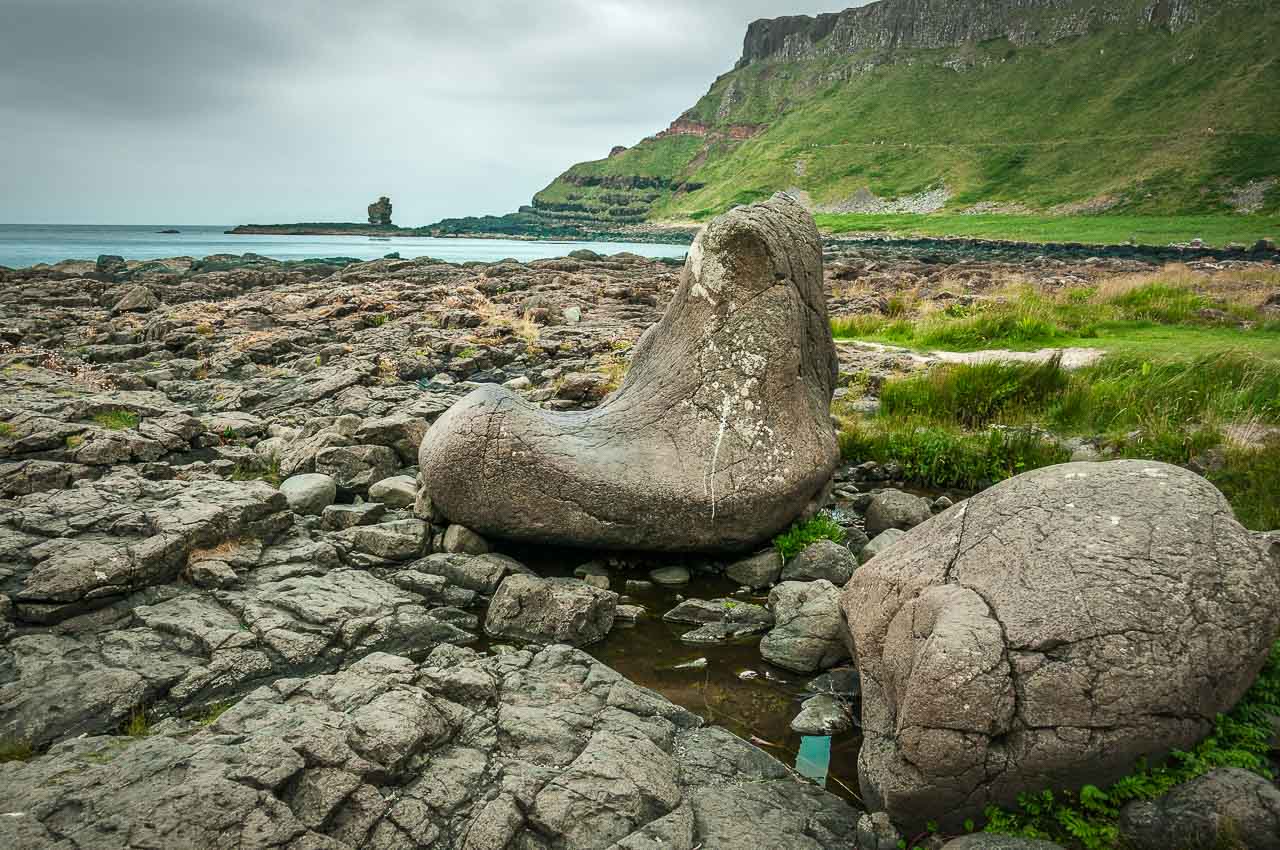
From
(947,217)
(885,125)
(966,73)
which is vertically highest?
(966,73)

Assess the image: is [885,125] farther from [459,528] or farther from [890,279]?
[459,528]

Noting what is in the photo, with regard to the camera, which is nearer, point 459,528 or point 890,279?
point 459,528

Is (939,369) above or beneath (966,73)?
beneath

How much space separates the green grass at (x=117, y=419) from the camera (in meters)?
10.5

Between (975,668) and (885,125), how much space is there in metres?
185

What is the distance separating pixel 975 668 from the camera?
4.20 m

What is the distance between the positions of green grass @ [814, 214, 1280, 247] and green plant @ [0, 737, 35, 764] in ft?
223

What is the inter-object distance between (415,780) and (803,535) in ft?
17.3

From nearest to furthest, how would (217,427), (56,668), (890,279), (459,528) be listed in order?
(56,668) < (459,528) < (217,427) < (890,279)

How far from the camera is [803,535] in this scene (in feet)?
27.3

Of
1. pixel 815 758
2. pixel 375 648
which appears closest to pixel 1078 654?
pixel 815 758

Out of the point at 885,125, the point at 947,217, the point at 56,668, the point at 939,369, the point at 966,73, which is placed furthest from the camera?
the point at 966,73

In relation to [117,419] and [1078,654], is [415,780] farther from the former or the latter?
[117,419]

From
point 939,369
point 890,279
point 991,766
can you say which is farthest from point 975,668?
point 890,279
